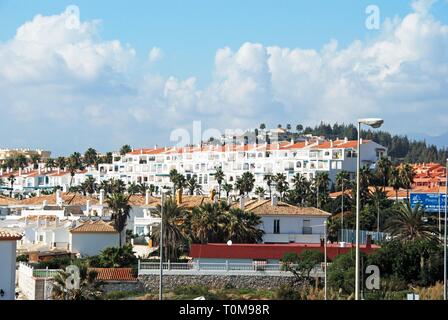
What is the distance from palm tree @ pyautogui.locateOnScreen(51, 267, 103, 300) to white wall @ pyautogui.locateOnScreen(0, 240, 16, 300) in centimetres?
132

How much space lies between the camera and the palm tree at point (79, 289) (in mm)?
25703

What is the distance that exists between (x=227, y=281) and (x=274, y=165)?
76608 mm

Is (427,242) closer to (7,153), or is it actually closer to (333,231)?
(333,231)

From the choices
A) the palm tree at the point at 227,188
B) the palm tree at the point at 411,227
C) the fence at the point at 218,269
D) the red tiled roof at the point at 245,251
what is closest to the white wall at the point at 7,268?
the fence at the point at 218,269

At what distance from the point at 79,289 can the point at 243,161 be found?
84770 millimetres

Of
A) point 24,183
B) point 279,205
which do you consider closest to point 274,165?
point 24,183

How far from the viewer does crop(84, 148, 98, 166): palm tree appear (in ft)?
394

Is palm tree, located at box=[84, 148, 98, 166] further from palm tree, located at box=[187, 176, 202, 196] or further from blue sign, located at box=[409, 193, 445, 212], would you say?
blue sign, located at box=[409, 193, 445, 212]

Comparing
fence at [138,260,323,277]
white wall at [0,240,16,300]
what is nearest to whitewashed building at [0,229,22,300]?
white wall at [0,240,16,300]

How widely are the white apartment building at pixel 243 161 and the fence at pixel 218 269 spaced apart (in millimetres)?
62980

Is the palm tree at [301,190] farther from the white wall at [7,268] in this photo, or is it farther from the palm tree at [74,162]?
the white wall at [7,268]

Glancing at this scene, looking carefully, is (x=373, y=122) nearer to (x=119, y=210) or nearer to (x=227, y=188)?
(x=119, y=210)

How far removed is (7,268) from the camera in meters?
25.5
